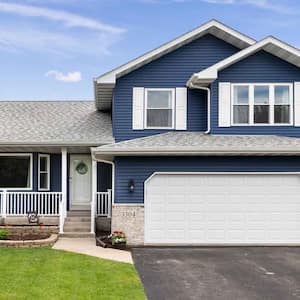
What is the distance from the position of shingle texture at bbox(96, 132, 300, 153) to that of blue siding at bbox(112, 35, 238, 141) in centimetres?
68

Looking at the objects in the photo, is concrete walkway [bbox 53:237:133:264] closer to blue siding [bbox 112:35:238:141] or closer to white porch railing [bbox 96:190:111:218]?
white porch railing [bbox 96:190:111:218]

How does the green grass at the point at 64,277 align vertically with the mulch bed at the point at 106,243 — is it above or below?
above

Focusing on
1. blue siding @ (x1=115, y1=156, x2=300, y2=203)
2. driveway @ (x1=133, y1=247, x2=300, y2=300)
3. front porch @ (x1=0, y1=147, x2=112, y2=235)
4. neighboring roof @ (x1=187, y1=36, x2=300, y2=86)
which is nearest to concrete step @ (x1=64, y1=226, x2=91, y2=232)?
front porch @ (x1=0, y1=147, x2=112, y2=235)

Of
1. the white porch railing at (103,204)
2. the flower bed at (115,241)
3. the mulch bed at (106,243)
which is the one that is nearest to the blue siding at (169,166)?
the flower bed at (115,241)

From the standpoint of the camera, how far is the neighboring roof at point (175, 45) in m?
15.5

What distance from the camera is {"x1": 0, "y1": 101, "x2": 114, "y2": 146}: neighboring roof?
16.2 m

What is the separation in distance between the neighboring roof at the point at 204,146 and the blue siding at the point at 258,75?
1.43ft

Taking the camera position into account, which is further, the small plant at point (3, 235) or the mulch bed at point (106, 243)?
the small plant at point (3, 235)

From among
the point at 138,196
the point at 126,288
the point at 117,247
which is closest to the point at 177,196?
the point at 138,196

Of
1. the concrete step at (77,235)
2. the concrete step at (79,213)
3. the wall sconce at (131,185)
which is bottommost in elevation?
the concrete step at (77,235)

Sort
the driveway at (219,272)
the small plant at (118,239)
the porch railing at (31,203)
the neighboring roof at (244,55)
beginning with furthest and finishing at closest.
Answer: the porch railing at (31,203) → the neighboring roof at (244,55) → the small plant at (118,239) → the driveway at (219,272)

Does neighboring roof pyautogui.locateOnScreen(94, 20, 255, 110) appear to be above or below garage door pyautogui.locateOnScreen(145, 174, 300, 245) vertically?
above

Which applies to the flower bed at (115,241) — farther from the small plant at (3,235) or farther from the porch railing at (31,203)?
the porch railing at (31,203)

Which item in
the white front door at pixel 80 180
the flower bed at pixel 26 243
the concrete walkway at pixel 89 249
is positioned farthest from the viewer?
the white front door at pixel 80 180
